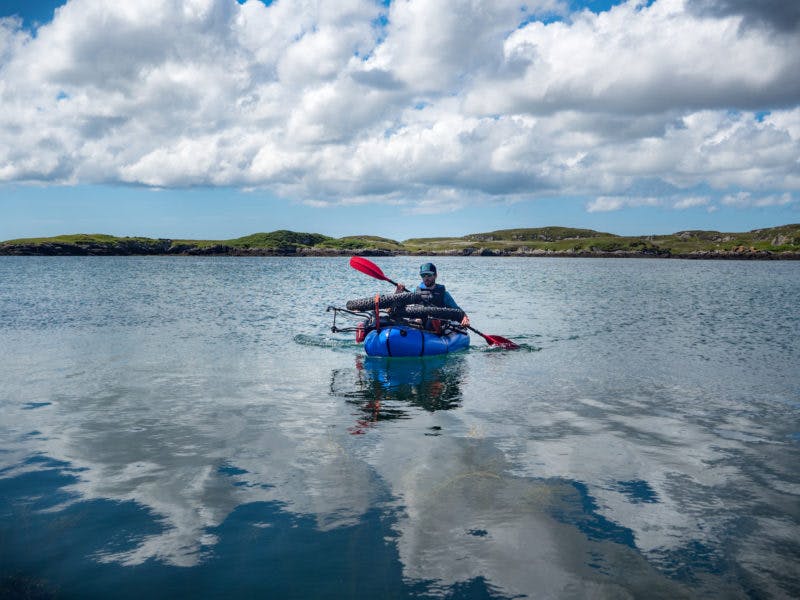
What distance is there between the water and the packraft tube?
81 cm

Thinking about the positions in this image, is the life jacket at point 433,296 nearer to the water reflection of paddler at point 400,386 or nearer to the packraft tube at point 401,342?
the packraft tube at point 401,342

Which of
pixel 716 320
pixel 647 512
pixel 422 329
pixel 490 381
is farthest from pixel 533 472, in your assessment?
pixel 716 320

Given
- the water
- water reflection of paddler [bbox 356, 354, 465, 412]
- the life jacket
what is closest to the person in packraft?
the life jacket

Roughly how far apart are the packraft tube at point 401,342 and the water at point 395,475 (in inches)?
32.1

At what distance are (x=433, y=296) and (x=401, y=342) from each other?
265cm

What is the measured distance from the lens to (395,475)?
9.53 meters

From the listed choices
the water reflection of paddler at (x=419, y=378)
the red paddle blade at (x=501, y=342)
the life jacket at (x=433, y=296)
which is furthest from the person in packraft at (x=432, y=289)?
the water reflection of paddler at (x=419, y=378)

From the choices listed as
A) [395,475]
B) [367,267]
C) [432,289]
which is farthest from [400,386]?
[367,267]

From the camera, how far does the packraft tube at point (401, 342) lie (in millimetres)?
20828

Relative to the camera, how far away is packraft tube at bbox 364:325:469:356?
20.8 meters

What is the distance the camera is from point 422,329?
21.7m

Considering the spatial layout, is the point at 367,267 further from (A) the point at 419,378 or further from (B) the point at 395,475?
(B) the point at 395,475

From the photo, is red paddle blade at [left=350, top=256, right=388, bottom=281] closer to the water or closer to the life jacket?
the life jacket

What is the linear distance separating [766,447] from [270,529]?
9.80 m
